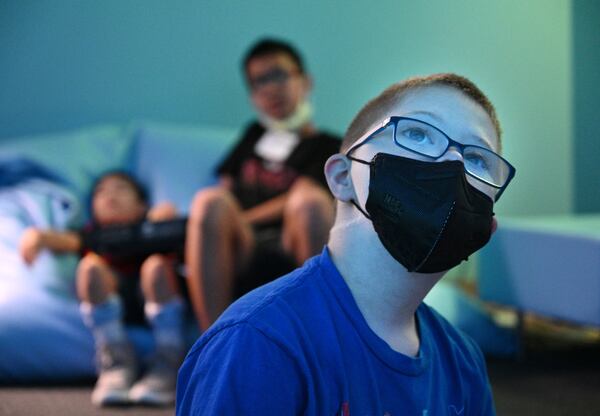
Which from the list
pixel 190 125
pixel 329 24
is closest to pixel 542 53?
pixel 329 24

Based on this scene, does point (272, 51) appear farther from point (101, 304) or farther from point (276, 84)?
point (101, 304)

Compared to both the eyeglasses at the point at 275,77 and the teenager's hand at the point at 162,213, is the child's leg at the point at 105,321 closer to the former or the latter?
the teenager's hand at the point at 162,213

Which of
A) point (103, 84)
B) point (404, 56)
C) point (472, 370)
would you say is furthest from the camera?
point (404, 56)

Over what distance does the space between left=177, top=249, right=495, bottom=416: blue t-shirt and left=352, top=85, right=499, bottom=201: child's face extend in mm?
133

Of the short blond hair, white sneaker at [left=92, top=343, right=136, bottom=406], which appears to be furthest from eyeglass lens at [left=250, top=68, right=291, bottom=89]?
the short blond hair

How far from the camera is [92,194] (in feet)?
8.34

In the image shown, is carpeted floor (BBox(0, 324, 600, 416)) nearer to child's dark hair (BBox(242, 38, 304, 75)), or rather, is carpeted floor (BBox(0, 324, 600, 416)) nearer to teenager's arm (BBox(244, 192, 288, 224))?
teenager's arm (BBox(244, 192, 288, 224))

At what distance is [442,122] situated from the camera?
898mm

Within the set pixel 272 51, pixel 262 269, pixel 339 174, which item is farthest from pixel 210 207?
pixel 339 174

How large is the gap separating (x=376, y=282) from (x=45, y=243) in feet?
5.06

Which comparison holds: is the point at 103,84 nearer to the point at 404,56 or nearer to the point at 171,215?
the point at 171,215

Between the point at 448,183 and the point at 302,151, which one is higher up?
the point at 448,183

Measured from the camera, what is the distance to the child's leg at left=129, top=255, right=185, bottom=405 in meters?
2.05

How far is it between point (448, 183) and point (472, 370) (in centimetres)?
29
